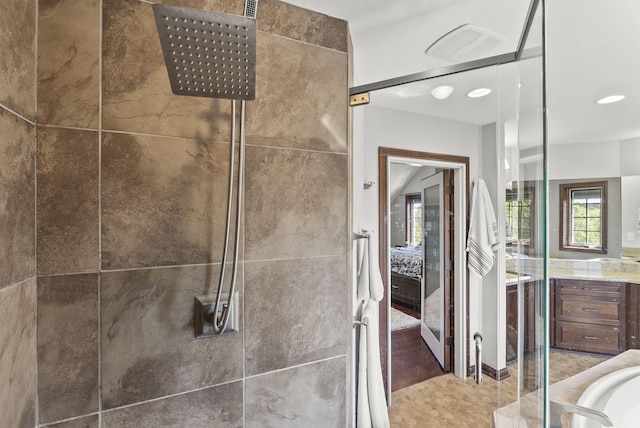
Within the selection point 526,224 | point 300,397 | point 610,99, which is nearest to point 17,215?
point 300,397

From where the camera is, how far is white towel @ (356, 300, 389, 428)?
1347 millimetres

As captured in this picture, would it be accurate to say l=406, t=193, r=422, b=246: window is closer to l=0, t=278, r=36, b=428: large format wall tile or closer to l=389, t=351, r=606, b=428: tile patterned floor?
l=389, t=351, r=606, b=428: tile patterned floor

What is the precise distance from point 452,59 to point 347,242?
109cm

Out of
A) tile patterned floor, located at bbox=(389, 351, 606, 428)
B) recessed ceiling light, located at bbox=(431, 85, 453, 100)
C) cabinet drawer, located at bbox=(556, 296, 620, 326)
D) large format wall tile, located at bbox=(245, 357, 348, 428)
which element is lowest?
tile patterned floor, located at bbox=(389, 351, 606, 428)

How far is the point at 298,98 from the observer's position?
97 centimetres

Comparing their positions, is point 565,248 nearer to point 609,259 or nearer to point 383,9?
point 609,259

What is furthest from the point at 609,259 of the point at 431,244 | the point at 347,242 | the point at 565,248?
the point at 347,242

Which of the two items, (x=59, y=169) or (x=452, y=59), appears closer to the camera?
(x=59, y=169)

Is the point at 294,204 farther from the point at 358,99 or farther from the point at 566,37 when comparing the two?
the point at 566,37

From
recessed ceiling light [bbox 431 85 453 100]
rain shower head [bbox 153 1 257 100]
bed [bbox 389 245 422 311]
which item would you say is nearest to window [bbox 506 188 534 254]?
bed [bbox 389 245 422 311]

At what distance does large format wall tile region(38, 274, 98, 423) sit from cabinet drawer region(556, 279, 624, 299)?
151cm

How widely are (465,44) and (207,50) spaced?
1.23 m

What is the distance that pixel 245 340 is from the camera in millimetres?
887

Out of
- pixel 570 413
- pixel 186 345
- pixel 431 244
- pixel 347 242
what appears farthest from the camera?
pixel 431 244
